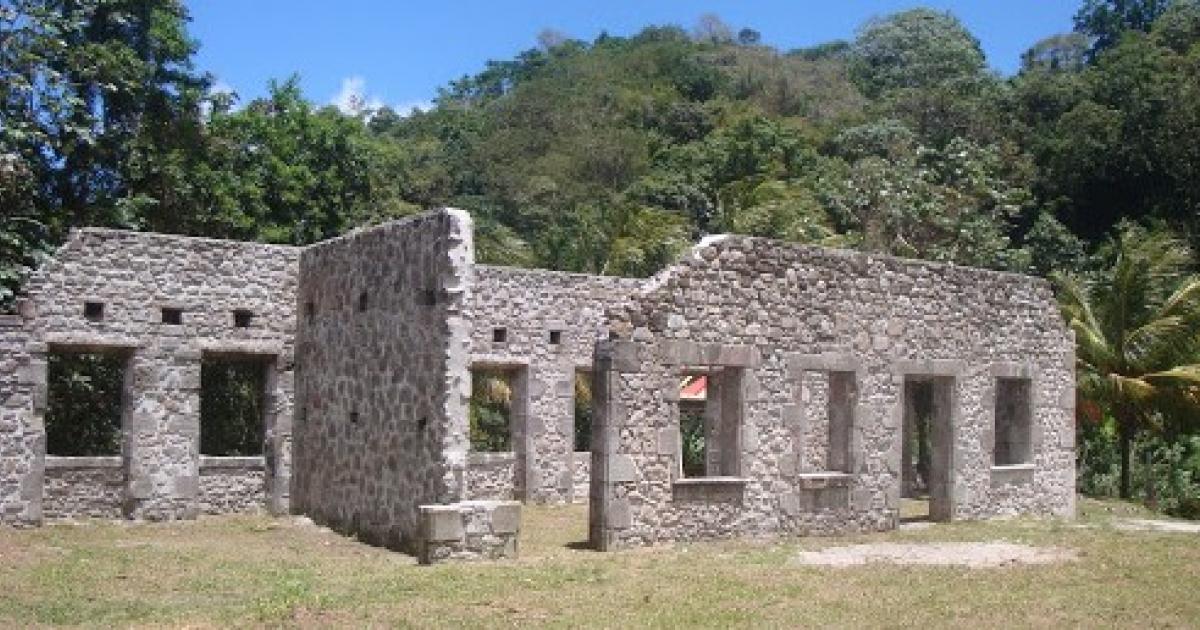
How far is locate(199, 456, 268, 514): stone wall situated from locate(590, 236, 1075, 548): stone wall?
249 inches

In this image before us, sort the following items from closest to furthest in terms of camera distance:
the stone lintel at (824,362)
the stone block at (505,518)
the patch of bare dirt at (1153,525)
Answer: the stone block at (505,518)
the stone lintel at (824,362)
the patch of bare dirt at (1153,525)

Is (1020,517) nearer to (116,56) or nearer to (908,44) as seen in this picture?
(116,56)

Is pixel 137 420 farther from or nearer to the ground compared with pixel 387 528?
farther from the ground

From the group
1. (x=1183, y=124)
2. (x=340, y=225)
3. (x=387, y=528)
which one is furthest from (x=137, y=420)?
(x=1183, y=124)

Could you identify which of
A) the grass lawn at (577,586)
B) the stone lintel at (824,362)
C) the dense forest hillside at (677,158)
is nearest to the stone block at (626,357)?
the grass lawn at (577,586)

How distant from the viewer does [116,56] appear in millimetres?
21797

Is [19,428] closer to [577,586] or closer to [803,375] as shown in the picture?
[577,586]

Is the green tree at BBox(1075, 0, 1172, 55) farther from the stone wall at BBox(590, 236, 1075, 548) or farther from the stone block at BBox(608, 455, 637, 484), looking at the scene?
the stone block at BBox(608, 455, 637, 484)

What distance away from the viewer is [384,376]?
1500cm

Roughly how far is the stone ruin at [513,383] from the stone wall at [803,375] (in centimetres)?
3

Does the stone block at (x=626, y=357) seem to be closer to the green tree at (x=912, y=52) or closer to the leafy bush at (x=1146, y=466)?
the leafy bush at (x=1146, y=466)

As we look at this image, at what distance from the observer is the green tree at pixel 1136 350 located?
22.3 m

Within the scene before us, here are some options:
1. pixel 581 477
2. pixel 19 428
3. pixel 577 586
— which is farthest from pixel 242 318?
pixel 577 586

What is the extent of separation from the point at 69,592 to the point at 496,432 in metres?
14.2
